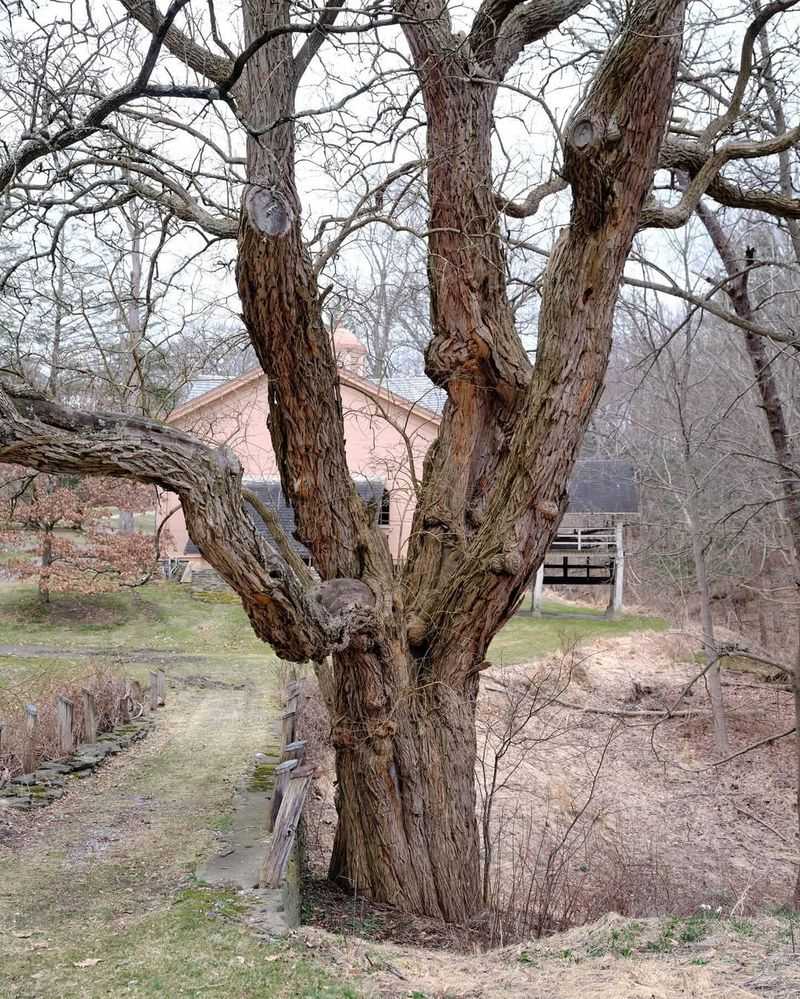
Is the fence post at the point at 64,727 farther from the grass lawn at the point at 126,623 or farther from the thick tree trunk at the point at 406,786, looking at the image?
the grass lawn at the point at 126,623

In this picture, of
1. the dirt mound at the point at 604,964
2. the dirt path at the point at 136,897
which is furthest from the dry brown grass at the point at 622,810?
the dirt path at the point at 136,897

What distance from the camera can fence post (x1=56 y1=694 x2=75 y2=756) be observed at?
1012 centimetres

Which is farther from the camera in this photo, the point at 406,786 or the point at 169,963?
the point at 406,786

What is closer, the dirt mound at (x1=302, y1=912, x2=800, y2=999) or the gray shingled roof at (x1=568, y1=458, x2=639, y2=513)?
the dirt mound at (x1=302, y1=912, x2=800, y2=999)

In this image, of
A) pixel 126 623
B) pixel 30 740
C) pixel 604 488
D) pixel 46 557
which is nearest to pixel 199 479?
pixel 30 740

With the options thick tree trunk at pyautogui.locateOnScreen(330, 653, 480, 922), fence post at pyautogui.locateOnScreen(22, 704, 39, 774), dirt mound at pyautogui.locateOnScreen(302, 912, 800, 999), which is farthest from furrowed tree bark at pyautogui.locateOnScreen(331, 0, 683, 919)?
fence post at pyautogui.locateOnScreen(22, 704, 39, 774)

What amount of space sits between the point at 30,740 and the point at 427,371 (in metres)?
6.40

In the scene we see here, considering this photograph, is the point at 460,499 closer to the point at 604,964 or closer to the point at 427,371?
the point at 427,371

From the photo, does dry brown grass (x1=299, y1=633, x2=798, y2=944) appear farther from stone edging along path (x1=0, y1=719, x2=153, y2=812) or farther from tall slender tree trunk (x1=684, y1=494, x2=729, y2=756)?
stone edging along path (x1=0, y1=719, x2=153, y2=812)

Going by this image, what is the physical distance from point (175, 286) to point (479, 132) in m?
2.77

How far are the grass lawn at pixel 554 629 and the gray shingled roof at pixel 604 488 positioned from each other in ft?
10.8

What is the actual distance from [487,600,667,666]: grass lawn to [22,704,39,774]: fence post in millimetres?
9955

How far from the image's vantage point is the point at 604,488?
28.0 meters

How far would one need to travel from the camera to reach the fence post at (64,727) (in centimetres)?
1012
